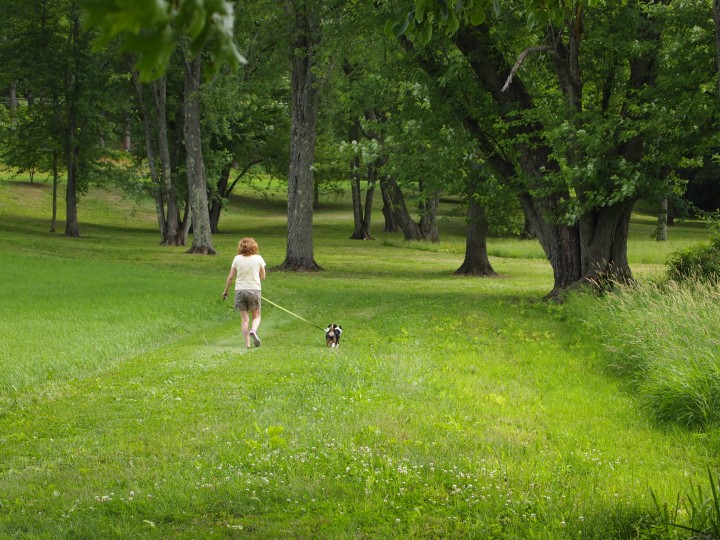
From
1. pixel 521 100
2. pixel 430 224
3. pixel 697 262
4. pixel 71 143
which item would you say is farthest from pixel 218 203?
pixel 697 262

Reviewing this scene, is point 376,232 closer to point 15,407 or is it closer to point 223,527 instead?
point 15,407

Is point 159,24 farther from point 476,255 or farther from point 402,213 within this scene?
point 402,213

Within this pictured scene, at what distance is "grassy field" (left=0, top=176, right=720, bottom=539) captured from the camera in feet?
19.7

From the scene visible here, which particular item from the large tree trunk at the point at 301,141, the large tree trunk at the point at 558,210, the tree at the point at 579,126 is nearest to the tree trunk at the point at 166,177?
the large tree trunk at the point at 301,141

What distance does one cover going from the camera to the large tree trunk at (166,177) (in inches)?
1770

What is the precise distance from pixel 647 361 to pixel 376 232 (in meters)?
54.2

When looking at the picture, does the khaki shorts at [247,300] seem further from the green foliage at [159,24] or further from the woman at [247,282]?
the green foliage at [159,24]

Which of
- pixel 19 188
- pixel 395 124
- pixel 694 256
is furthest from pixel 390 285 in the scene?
pixel 19 188

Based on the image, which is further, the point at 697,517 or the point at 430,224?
the point at 430,224

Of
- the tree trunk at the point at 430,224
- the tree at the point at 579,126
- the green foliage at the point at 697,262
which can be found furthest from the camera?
the tree trunk at the point at 430,224

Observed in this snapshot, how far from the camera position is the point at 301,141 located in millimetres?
31828

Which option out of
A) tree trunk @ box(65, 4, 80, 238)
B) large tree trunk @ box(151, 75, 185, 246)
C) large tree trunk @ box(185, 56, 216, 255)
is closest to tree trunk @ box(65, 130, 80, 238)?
tree trunk @ box(65, 4, 80, 238)

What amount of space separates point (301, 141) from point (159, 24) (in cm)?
2930

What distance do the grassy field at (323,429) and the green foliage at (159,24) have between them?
3663 millimetres
